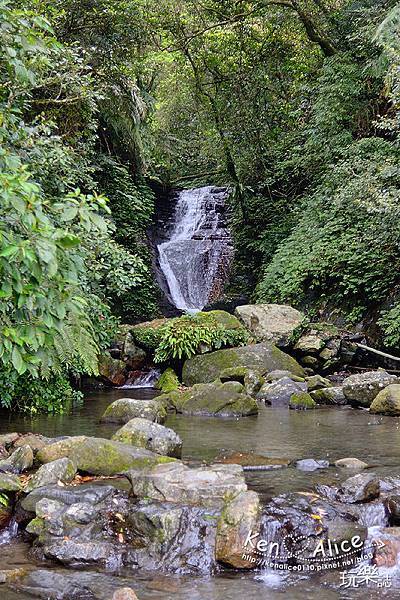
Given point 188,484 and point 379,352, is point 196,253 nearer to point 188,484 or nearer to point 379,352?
point 379,352

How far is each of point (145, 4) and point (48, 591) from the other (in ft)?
51.2

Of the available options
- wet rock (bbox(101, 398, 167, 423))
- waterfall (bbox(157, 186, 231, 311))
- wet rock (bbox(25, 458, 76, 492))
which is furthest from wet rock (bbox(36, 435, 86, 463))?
waterfall (bbox(157, 186, 231, 311))

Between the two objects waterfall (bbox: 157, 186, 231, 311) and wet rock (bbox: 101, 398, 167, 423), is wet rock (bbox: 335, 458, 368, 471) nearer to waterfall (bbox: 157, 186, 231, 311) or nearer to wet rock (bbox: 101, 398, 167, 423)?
wet rock (bbox: 101, 398, 167, 423)

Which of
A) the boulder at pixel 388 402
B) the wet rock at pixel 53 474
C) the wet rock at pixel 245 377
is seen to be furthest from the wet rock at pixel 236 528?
the wet rock at pixel 245 377

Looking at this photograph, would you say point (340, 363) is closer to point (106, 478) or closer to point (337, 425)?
point (337, 425)

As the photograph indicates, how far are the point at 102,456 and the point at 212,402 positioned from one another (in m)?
4.13

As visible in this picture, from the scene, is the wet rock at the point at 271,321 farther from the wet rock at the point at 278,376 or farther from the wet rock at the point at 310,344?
the wet rock at the point at 278,376

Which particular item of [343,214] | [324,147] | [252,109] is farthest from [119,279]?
[252,109]

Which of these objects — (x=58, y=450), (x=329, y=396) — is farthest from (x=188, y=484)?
(x=329, y=396)

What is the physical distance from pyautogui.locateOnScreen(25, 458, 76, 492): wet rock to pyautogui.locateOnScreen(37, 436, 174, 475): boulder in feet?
0.77

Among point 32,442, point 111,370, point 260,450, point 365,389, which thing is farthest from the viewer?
point 111,370

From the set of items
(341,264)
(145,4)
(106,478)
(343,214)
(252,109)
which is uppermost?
(145,4)

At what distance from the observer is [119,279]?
992 centimetres

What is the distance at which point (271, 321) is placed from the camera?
575 inches
